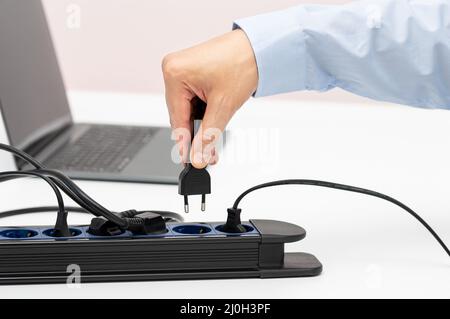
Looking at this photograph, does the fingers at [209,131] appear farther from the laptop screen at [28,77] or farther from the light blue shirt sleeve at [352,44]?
the laptop screen at [28,77]

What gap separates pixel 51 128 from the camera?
48.2 inches

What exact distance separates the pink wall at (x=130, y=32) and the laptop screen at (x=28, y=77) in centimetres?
59

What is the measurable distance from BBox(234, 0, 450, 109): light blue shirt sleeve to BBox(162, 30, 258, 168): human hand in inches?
1.3

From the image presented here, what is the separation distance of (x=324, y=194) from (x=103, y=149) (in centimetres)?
35

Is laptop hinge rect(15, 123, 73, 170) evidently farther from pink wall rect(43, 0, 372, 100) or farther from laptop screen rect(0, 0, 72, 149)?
pink wall rect(43, 0, 372, 100)

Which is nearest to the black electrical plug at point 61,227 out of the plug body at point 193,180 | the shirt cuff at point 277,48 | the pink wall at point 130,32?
the plug body at point 193,180

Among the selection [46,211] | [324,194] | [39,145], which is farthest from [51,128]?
[324,194]

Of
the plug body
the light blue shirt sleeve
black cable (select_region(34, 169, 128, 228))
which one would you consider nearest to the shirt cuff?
the light blue shirt sleeve

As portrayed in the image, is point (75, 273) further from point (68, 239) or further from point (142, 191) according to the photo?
point (142, 191)

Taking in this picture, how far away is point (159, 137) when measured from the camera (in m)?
1.23

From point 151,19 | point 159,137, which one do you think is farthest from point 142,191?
point 151,19

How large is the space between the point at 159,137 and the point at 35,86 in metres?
0.20
